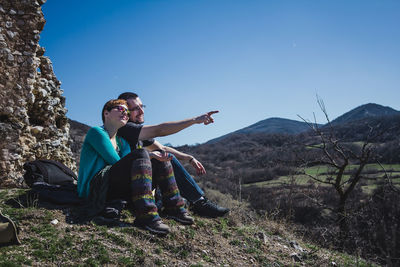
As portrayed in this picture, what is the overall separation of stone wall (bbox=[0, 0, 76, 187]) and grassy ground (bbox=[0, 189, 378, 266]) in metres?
0.97

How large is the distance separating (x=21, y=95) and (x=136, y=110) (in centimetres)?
233

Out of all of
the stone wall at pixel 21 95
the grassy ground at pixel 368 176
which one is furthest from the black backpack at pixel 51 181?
the grassy ground at pixel 368 176

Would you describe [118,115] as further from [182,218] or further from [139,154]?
[182,218]

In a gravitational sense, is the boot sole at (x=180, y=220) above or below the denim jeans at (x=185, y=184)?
below

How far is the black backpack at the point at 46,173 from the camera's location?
378cm

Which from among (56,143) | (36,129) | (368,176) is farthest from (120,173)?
(368,176)

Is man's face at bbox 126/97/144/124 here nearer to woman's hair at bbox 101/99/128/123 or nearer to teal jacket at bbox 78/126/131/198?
woman's hair at bbox 101/99/128/123

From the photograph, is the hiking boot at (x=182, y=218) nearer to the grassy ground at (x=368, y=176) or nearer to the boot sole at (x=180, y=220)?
the boot sole at (x=180, y=220)

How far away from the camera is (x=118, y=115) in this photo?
3389mm

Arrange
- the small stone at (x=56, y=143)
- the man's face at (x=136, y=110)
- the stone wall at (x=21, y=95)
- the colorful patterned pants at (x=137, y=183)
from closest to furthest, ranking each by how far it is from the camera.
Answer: the colorful patterned pants at (x=137, y=183) < the man's face at (x=136, y=110) < the stone wall at (x=21, y=95) < the small stone at (x=56, y=143)

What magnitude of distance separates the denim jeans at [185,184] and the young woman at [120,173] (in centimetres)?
37

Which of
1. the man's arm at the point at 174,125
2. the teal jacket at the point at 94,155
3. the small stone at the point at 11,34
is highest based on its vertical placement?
the small stone at the point at 11,34

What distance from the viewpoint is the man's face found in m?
3.78

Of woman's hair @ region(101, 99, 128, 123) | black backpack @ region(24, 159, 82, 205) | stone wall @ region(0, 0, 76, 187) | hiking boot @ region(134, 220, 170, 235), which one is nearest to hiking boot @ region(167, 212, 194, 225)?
hiking boot @ region(134, 220, 170, 235)
